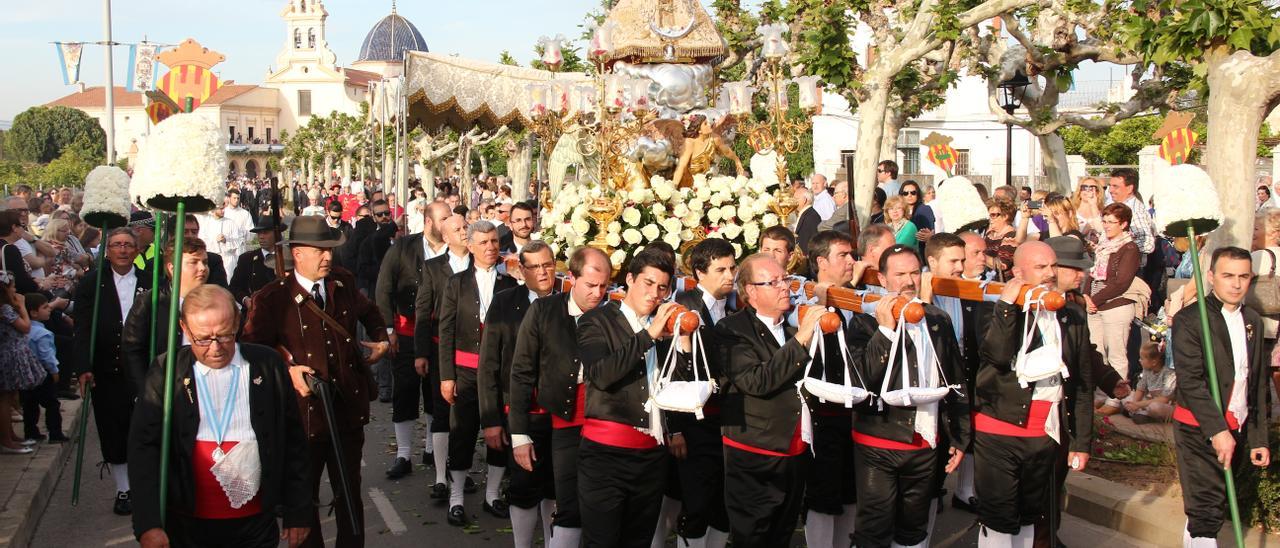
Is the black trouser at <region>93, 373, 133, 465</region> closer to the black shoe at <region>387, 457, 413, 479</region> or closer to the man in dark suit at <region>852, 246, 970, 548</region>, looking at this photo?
the black shoe at <region>387, 457, 413, 479</region>

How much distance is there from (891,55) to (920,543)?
8416 millimetres

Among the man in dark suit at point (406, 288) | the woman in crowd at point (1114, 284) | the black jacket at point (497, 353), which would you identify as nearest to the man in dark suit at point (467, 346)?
the black jacket at point (497, 353)

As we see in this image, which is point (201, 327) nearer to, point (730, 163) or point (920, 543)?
point (920, 543)

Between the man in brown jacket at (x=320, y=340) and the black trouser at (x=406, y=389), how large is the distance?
260 cm

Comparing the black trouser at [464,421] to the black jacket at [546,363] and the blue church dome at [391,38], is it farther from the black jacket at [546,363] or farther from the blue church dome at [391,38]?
the blue church dome at [391,38]

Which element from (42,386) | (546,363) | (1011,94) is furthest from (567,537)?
(1011,94)

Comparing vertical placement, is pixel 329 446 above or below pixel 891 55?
below

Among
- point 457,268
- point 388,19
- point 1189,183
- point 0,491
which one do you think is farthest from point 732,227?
point 388,19

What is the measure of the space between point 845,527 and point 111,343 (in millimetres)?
4931

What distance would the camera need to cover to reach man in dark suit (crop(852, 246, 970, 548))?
5.83 metres

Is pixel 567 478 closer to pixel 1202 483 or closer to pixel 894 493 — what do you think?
pixel 894 493

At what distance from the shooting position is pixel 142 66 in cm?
2816

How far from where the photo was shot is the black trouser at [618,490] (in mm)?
5801

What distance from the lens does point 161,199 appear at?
5.66 m
